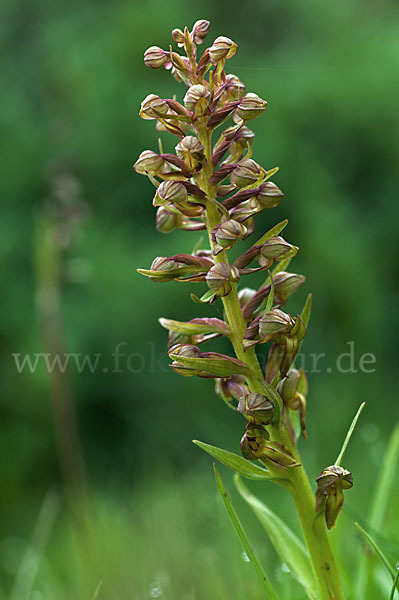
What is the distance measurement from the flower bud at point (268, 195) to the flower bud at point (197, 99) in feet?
0.39

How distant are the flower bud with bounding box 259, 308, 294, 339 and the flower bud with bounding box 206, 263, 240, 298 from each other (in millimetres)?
59

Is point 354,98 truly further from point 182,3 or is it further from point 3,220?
point 3,220

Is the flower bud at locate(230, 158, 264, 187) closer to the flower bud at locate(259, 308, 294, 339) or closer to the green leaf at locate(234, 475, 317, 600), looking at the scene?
the flower bud at locate(259, 308, 294, 339)

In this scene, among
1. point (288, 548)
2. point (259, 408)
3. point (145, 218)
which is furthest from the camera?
point (145, 218)

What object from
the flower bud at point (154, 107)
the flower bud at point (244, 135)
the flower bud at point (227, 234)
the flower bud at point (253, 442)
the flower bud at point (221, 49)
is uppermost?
the flower bud at point (221, 49)

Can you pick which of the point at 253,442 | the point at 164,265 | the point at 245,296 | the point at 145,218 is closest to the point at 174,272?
the point at 164,265

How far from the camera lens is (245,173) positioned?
2.56 ft

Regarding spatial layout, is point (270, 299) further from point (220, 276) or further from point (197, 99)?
point (197, 99)

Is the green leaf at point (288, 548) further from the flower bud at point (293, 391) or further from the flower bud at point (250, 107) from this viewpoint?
the flower bud at point (250, 107)

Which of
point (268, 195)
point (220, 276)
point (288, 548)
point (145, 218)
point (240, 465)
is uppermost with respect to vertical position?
point (145, 218)

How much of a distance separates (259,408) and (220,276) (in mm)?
158

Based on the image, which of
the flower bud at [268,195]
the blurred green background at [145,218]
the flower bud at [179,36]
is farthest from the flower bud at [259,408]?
the blurred green background at [145,218]

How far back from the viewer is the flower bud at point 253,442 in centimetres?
74

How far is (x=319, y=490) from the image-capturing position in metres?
0.76
